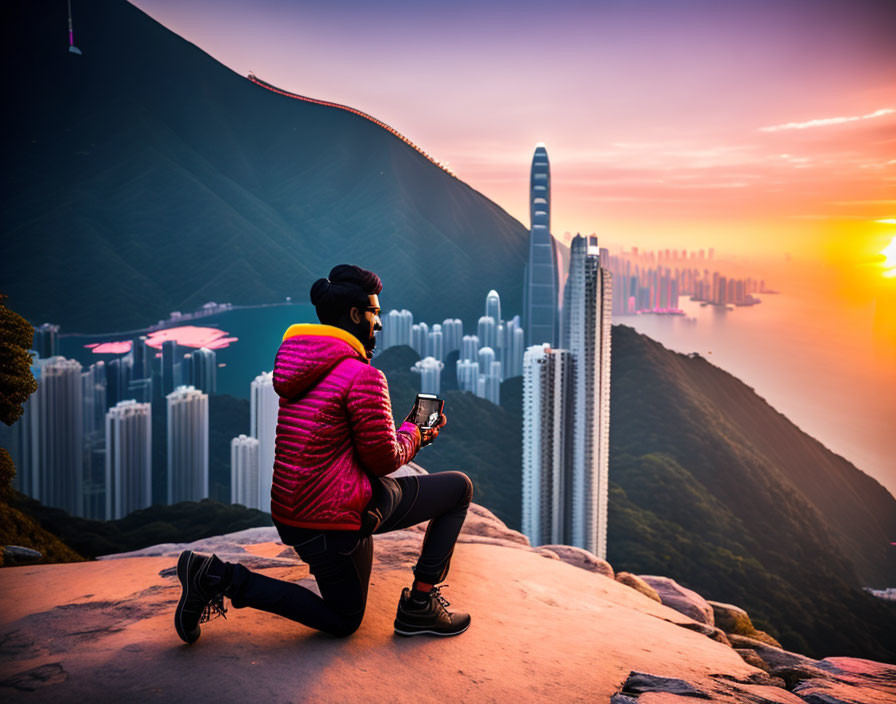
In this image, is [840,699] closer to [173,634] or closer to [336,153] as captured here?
[173,634]

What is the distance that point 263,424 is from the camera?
30578mm

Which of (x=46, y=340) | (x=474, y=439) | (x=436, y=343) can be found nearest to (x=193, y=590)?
(x=46, y=340)

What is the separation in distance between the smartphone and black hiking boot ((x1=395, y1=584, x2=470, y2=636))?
705 millimetres

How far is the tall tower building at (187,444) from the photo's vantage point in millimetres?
29656

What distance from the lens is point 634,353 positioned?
49.7 m

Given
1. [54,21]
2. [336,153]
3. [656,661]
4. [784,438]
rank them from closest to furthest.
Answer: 1. [656,661]
2. [54,21]
3. [784,438]
4. [336,153]

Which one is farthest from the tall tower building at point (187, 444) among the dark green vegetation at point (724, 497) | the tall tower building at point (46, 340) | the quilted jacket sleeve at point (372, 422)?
the quilted jacket sleeve at point (372, 422)

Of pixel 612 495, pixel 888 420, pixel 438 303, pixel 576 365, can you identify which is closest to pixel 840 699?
pixel 576 365

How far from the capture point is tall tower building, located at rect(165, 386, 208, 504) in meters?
29.7

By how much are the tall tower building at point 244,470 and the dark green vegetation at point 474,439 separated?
867 centimetres

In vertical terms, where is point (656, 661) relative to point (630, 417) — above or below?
above

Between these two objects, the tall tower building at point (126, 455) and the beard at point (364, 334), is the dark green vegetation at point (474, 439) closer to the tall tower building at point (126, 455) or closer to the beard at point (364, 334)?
the tall tower building at point (126, 455)

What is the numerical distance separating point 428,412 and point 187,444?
3005 centimetres

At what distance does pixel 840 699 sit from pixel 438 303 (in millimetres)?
45516
